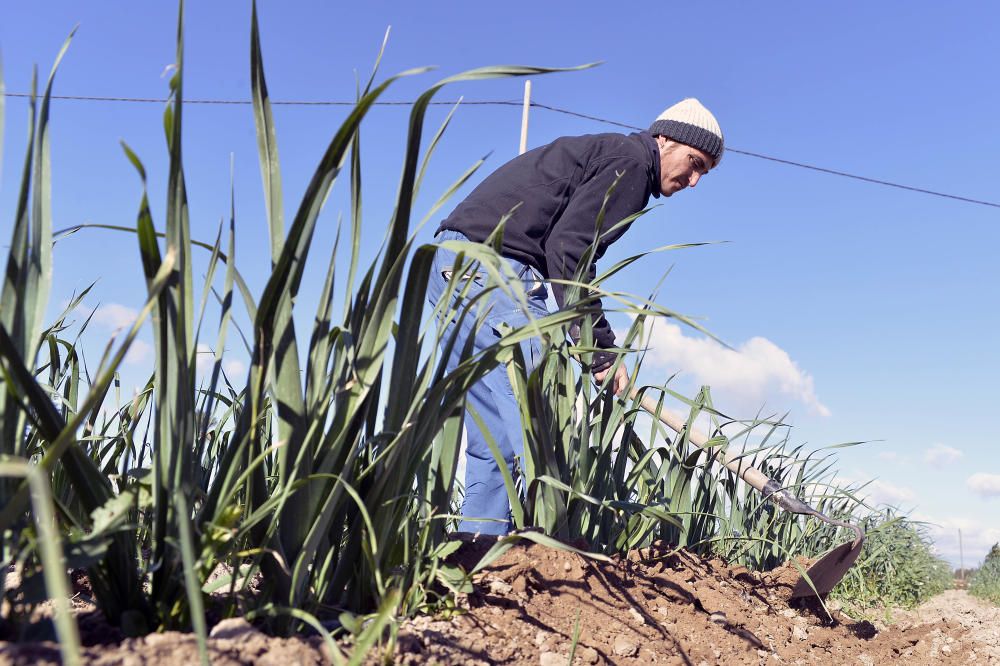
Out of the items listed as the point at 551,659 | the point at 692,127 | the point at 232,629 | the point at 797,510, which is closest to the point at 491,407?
the point at 797,510

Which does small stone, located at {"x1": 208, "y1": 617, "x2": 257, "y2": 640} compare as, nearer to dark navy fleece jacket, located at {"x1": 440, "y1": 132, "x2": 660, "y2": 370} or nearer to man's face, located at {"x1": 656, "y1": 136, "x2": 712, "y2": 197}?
dark navy fleece jacket, located at {"x1": 440, "y1": 132, "x2": 660, "y2": 370}

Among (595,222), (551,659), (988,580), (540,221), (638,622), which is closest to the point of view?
(551,659)

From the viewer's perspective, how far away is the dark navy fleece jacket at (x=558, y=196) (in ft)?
8.53

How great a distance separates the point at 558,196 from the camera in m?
2.74

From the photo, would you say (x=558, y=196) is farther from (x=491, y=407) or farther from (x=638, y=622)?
(x=638, y=622)

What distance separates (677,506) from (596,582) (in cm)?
65

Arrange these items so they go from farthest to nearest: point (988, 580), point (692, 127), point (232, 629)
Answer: point (988, 580) < point (692, 127) < point (232, 629)

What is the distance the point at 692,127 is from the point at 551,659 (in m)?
2.15

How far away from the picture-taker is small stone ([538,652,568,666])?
128cm

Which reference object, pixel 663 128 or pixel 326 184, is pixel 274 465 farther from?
pixel 663 128

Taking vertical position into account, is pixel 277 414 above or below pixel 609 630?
above

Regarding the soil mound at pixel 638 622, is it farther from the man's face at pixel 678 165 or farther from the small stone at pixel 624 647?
the man's face at pixel 678 165

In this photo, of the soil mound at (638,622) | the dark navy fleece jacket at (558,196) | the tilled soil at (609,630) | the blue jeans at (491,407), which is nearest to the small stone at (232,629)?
the tilled soil at (609,630)

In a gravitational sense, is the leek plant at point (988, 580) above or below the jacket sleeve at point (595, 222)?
below
